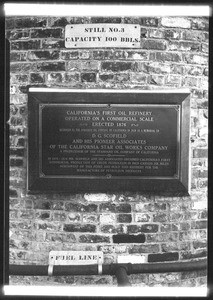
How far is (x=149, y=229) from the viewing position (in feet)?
8.28

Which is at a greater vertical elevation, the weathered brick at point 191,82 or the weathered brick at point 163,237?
the weathered brick at point 191,82

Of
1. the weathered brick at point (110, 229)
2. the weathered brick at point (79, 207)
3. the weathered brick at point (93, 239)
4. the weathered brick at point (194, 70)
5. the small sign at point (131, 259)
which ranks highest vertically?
the weathered brick at point (194, 70)

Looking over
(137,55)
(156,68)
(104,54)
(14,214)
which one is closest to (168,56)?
(156,68)

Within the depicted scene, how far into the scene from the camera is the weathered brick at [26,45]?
254 cm

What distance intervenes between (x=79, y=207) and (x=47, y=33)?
1.29 m

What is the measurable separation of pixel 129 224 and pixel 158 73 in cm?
111

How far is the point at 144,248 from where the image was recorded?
99.6 inches

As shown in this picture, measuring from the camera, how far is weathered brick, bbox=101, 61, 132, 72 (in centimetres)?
249

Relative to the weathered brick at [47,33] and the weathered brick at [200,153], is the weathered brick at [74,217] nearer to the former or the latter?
the weathered brick at [200,153]

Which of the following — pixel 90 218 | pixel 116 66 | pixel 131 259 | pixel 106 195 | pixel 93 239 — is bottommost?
pixel 131 259

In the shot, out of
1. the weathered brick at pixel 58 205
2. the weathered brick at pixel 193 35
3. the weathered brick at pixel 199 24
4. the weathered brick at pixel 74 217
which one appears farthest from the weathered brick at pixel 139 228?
the weathered brick at pixel 199 24

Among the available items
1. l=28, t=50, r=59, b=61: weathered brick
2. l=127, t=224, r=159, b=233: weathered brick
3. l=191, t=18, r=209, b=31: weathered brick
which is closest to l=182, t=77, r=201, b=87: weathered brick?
l=191, t=18, r=209, b=31: weathered brick

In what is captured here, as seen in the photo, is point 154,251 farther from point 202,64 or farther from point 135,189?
point 202,64

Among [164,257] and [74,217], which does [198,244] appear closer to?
[164,257]
